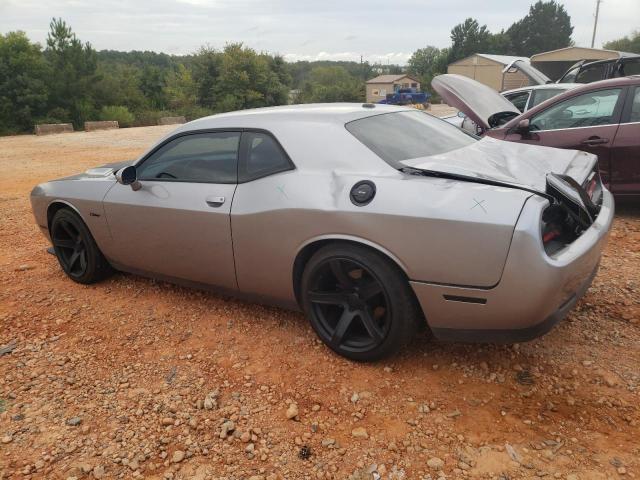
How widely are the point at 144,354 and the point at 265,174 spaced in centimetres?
140

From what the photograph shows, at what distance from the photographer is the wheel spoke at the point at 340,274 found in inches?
104

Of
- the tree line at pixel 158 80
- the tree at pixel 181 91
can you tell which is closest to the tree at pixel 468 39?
the tree line at pixel 158 80

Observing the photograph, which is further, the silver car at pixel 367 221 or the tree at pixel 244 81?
the tree at pixel 244 81

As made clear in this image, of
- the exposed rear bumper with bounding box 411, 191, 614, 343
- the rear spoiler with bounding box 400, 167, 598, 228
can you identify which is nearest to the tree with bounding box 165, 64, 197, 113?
the rear spoiler with bounding box 400, 167, 598, 228

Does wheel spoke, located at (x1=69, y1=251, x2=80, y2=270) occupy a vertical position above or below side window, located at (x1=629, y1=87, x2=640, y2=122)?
below

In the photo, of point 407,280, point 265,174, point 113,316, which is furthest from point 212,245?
point 407,280

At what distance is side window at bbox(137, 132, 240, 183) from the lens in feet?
10.3

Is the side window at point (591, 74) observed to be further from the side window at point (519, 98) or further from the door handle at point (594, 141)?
the door handle at point (594, 141)

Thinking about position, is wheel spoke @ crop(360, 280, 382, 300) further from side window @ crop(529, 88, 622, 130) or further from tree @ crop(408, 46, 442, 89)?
tree @ crop(408, 46, 442, 89)

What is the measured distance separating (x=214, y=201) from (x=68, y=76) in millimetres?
33167

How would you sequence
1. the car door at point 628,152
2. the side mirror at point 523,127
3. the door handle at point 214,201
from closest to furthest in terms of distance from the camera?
the door handle at point 214,201 < the car door at point 628,152 < the side mirror at point 523,127

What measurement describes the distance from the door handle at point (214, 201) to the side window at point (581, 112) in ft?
12.9

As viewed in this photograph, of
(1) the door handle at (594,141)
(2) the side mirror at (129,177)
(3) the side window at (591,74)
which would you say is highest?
(3) the side window at (591,74)

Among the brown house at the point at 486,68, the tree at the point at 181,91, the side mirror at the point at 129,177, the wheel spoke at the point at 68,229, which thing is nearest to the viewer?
the side mirror at the point at 129,177
